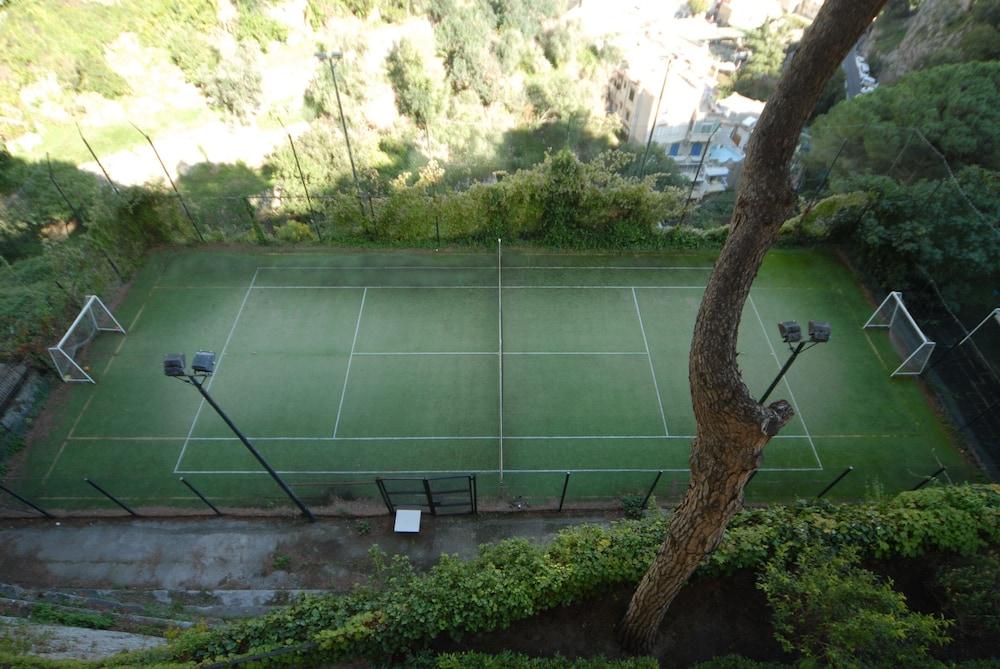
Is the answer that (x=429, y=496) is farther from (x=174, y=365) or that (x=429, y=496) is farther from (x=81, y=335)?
(x=81, y=335)

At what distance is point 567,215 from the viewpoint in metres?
15.4

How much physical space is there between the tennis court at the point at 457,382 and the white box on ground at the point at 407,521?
0.95m

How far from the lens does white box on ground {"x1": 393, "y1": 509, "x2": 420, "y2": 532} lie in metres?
9.45

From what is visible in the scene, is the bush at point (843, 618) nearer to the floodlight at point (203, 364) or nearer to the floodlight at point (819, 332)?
the floodlight at point (819, 332)

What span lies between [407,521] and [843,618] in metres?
6.74

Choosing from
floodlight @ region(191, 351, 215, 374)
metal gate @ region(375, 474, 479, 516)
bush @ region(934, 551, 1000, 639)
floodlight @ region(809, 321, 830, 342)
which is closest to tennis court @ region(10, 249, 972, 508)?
metal gate @ region(375, 474, 479, 516)

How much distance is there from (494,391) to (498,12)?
88.1 feet

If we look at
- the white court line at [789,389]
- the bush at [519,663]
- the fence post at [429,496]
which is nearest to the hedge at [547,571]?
the bush at [519,663]

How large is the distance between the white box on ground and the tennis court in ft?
3.12

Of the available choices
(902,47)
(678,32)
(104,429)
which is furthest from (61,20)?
(678,32)

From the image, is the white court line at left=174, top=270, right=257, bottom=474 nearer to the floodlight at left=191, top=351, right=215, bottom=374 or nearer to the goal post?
the goal post

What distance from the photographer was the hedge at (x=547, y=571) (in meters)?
6.67

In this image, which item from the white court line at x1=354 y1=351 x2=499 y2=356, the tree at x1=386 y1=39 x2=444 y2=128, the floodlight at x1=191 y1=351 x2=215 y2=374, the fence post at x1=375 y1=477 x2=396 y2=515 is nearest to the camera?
the floodlight at x1=191 y1=351 x2=215 y2=374

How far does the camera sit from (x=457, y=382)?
1214cm
